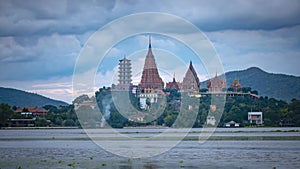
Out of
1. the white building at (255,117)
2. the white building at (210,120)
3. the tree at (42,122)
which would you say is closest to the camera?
the white building at (255,117)

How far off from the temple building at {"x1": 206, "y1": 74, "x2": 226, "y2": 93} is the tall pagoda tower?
1536 centimetres

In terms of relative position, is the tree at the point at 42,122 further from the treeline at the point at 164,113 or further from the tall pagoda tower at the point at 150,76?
the tall pagoda tower at the point at 150,76

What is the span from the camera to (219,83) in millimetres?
194125

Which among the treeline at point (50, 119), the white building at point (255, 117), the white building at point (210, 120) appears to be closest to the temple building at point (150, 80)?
the treeline at point (50, 119)

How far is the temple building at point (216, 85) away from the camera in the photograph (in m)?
185

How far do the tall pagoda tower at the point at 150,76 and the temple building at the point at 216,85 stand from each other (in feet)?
50.4

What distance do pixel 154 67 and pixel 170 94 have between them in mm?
12332

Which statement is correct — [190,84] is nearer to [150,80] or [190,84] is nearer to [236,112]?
[150,80]

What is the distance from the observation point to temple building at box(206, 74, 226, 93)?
7288 inches

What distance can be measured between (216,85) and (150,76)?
20385 millimetres

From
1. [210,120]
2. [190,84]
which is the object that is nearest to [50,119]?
[210,120]

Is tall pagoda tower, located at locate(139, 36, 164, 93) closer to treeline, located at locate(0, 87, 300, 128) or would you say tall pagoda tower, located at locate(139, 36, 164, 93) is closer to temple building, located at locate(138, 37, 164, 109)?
temple building, located at locate(138, 37, 164, 109)

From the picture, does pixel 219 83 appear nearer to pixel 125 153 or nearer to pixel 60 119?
pixel 60 119

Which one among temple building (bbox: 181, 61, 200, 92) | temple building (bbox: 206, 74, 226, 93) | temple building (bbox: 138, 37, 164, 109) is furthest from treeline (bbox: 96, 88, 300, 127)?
temple building (bbox: 181, 61, 200, 92)
